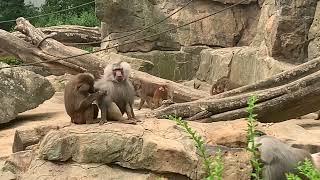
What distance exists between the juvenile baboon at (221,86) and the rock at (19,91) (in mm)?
3116

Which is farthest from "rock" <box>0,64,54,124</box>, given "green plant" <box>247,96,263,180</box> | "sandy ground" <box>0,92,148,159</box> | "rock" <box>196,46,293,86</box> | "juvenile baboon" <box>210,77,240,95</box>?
"green plant" <box>247,96,263,180</box>

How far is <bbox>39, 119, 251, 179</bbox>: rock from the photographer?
19.5ft

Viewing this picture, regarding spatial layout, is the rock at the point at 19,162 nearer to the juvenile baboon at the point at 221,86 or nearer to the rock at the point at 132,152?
the rock at the point at 132,152

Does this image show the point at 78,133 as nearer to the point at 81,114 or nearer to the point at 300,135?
the point at 81,114

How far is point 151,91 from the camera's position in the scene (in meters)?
10.7

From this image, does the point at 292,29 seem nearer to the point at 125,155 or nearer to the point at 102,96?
the point at 102,96

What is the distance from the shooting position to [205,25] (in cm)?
1395

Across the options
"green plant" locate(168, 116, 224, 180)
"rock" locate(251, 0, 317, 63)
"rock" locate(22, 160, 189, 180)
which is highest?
"rock" locate(251, 0, 317, 63)

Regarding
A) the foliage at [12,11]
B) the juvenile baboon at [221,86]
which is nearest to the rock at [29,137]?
the juvenile baboon at [221,86]

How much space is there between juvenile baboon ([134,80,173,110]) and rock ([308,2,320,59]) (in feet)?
7.83

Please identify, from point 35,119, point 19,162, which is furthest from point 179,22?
point 19,162

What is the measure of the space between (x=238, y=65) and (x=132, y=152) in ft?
21.3

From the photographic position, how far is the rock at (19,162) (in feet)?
20.9

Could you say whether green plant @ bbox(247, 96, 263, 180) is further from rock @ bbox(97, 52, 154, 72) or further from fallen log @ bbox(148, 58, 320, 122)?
rock @ bbox(97, 52, 154, 72)
